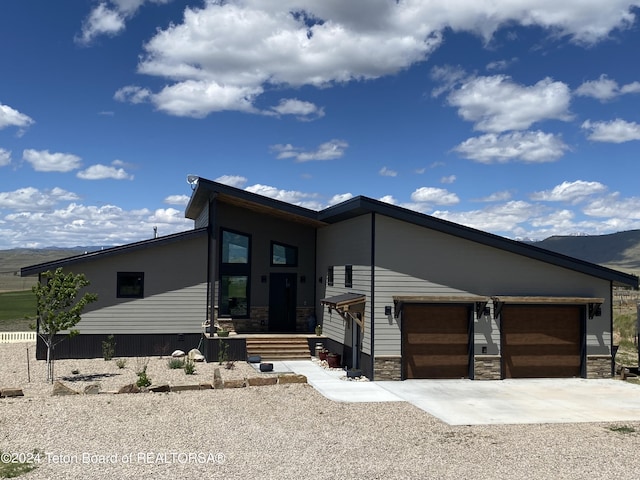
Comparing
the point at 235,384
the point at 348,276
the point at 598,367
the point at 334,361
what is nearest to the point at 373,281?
the point at 348,276

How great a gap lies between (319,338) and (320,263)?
3.32 m

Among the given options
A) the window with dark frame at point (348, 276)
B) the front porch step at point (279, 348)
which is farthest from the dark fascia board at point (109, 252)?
the window with dark frame at point (348, 276)

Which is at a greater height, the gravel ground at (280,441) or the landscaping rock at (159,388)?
the landscaping rock at (159,388)

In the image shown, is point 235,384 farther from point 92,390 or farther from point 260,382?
point 92,390

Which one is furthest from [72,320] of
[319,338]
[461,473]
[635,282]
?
[635,282]

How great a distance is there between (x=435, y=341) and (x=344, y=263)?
4373 mm

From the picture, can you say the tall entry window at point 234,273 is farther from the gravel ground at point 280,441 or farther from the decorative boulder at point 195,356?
the gravel ground at point 280,441

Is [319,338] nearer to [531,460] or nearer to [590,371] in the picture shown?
[590,371]

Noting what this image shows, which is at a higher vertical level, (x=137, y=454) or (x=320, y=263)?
(x=320, y=263)

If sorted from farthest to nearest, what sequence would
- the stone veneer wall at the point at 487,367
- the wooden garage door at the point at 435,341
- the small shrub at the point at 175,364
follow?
the small shrub at the point at 175,364 < the stone veneer wall at the point at 487,367 < the wooden garage door at the point at 435,341

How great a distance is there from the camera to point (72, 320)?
57.5 ft

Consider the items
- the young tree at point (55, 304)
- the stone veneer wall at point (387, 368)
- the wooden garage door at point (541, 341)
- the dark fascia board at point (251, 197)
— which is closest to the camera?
the young tree at point (55, 304)

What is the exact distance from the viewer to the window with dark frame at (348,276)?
20098 millimetres

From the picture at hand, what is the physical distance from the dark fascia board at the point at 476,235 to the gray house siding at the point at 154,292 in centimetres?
712
